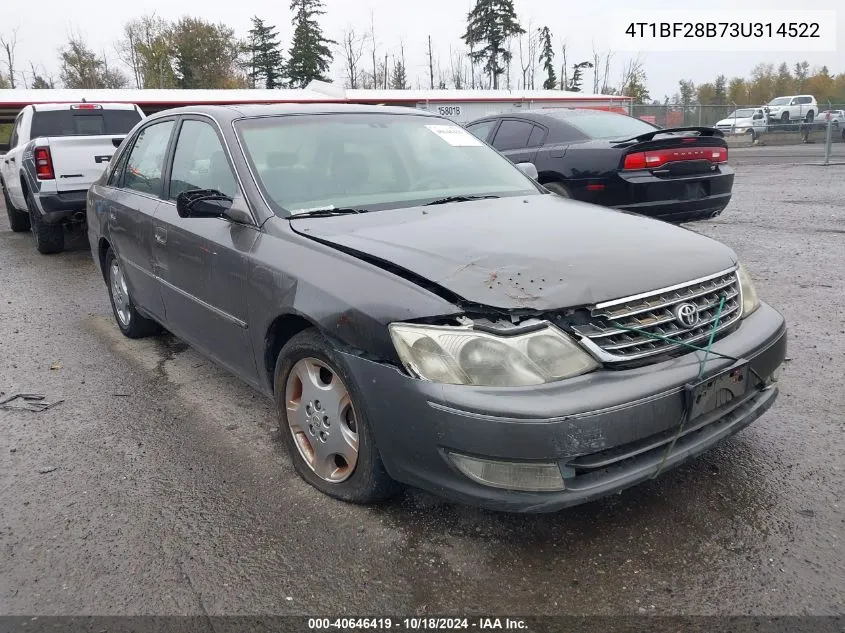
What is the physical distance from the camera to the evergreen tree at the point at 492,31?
63.6 metres

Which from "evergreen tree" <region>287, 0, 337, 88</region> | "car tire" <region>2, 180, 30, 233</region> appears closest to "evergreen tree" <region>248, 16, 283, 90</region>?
"evergreen tree" <region>287, 0, 337, 88</region>

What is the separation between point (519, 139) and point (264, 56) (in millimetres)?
59735

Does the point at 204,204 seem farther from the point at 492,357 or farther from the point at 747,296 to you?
the point at 747,296

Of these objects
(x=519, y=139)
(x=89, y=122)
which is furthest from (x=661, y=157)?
(x=89, y=122)

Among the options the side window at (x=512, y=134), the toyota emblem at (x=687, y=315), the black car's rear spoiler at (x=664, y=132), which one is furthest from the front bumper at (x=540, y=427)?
the side window at (x=512, y=134)

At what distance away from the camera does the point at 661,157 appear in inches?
275

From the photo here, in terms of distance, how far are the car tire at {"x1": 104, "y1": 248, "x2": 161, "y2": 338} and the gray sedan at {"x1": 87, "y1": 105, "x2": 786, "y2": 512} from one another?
128 cm

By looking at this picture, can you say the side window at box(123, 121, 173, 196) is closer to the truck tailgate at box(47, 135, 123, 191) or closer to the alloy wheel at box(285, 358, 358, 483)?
the alloy wheel at box(285, 358, 358, 483)

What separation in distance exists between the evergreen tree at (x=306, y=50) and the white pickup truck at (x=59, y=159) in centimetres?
5178

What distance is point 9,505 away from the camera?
3.01 metres

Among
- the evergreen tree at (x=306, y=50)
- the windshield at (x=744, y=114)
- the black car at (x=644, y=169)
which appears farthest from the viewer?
the evergreen tree at (x=306, y=50)

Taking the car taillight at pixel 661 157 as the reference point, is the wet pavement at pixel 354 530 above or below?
below

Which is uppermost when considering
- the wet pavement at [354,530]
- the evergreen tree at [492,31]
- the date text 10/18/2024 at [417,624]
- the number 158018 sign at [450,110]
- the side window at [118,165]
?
the evergreen tree at [492,31]

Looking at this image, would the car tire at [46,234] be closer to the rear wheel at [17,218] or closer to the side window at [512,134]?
the rear wheel at [17,218]
